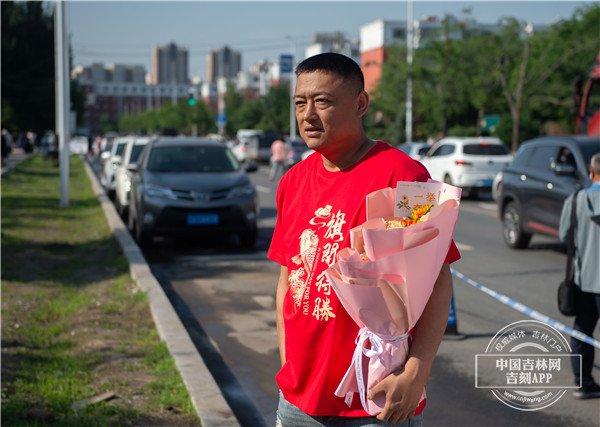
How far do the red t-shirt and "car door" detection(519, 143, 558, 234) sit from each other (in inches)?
422

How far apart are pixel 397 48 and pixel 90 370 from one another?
49.2 metres

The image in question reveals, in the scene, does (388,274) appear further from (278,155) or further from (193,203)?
(278,155)

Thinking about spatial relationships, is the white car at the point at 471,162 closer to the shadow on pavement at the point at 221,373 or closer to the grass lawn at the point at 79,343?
the grass lawn at the point at 79,343

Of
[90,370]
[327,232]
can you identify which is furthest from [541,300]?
[327,232]

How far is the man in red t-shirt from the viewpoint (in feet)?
8.56

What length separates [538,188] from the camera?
534 inches

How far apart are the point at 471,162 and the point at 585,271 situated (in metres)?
19.6

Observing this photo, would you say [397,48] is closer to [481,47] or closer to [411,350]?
[481,47]

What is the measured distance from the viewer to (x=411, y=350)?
2.60 metres

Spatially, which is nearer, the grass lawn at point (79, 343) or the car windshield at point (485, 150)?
the grass lawn at point (79, 343)

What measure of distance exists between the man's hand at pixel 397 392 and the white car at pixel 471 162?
2266cm

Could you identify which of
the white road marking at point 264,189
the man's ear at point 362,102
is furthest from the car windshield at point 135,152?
the man's ear at point 362,102

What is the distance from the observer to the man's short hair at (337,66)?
2.76 meters

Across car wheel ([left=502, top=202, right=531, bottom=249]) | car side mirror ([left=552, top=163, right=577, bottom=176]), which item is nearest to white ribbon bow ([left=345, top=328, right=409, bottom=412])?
car side mirror ([left=552, top=163, right=577, bottom=176])
